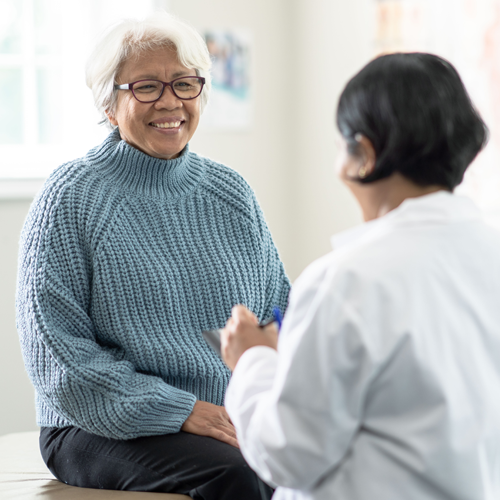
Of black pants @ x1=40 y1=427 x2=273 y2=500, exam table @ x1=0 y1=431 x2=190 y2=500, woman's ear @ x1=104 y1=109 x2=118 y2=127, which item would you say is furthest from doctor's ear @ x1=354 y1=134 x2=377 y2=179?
woman's ear @ x1=104 y1=109 x2=118 y2=127

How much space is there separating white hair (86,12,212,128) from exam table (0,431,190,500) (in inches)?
37.3

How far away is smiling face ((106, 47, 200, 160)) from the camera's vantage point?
1695 millimetres

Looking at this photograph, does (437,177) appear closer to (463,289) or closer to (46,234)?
(463,289)

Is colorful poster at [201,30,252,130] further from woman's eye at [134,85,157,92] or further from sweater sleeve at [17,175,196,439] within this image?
sweater sleeve at [17,175,196,439]

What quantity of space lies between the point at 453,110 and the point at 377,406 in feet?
1.34

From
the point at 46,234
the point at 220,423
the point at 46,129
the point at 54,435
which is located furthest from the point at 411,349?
the point at 46,129

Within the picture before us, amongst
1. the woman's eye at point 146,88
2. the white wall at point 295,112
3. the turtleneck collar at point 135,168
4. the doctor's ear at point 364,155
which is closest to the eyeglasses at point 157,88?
the woman's eye at point 146,88

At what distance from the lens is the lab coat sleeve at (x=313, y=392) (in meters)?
0.83

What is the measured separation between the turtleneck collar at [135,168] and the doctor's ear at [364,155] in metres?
0.86

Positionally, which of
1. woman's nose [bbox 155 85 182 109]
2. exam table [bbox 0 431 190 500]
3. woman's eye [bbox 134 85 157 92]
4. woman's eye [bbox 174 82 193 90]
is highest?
woman's eye [bbox 174 82 193 90]

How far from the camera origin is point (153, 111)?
1717 millimetres

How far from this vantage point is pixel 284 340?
0.91m

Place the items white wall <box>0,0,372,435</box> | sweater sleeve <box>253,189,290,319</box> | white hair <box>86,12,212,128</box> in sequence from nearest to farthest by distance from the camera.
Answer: white hair <box>86,12,212,128</box> → sweater sleeve <box>253,189,290,319</box> → white wall <box>0,0,372,435</box>

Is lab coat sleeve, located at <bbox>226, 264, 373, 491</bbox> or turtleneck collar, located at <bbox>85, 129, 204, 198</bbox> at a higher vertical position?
turtleneck collar, located at <bbox>85, 129, 204, 198</bbox>
